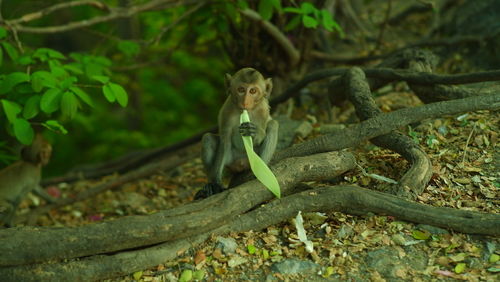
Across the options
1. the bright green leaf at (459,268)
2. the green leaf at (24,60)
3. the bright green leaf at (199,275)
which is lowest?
the bright green leaf at (199,275)

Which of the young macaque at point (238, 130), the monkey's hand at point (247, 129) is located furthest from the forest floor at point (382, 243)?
the monkey's hand at point (247, 129)

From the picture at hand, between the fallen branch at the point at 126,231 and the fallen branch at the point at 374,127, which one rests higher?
the fallen branch at the point at 374,127

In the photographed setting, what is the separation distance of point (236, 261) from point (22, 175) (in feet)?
13.3

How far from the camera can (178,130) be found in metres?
11.9

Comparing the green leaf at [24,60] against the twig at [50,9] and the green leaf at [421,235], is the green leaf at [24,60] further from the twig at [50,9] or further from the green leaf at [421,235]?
the green leaf at [421,235]

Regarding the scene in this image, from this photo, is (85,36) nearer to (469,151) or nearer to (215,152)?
(215,152)

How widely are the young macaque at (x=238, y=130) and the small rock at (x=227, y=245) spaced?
2.82 feet

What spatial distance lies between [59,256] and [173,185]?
4019 mm

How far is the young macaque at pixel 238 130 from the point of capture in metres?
4.48

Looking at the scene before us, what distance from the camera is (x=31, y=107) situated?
4.31 meters

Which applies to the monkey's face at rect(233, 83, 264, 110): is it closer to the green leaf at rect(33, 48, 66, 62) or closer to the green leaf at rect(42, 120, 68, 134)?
the green leaf at rect(42, 120, 68, 134)

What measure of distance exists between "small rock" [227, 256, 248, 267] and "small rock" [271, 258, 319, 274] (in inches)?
Result: 8.4

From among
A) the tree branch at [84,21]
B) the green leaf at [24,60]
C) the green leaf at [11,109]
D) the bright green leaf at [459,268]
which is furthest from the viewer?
the tree branch at [84,21]

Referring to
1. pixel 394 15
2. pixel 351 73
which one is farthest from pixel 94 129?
pixel 351 73
